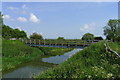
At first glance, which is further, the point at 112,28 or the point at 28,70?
the point at 112,28

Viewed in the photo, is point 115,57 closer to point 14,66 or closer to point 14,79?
point 14,79

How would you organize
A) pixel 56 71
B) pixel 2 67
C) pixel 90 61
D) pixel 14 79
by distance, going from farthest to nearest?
pixel 2 67 < pixel 14 79 < pixel 90 61 < pixel 56 71

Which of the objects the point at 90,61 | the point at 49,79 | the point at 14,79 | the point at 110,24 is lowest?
the point at 14,79

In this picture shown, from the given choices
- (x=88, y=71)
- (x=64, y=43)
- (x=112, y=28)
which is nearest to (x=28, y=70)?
(x=88, y=71)

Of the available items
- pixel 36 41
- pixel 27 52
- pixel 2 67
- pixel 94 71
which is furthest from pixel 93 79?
pixel 36 41

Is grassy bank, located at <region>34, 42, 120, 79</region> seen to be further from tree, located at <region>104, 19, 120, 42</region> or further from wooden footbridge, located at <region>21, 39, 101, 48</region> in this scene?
tree, located at <region>104, 19, 120, 42</region>

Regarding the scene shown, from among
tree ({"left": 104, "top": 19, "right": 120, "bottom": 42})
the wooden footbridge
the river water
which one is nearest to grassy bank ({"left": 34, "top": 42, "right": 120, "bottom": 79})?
the river water

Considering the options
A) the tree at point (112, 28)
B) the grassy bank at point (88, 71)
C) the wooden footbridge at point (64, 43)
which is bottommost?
the grassy bank at point (88, 71)

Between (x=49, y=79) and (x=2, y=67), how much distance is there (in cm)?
1257

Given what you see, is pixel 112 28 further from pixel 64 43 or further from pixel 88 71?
pixel 88 71

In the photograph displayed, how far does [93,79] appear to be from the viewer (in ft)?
27.7

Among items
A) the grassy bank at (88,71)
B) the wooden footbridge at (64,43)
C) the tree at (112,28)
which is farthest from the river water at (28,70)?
the tree at (112,28)

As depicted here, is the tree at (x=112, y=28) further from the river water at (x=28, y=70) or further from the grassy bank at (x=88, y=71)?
the grassy bank at (x=88, y=71)

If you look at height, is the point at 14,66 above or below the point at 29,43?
below
